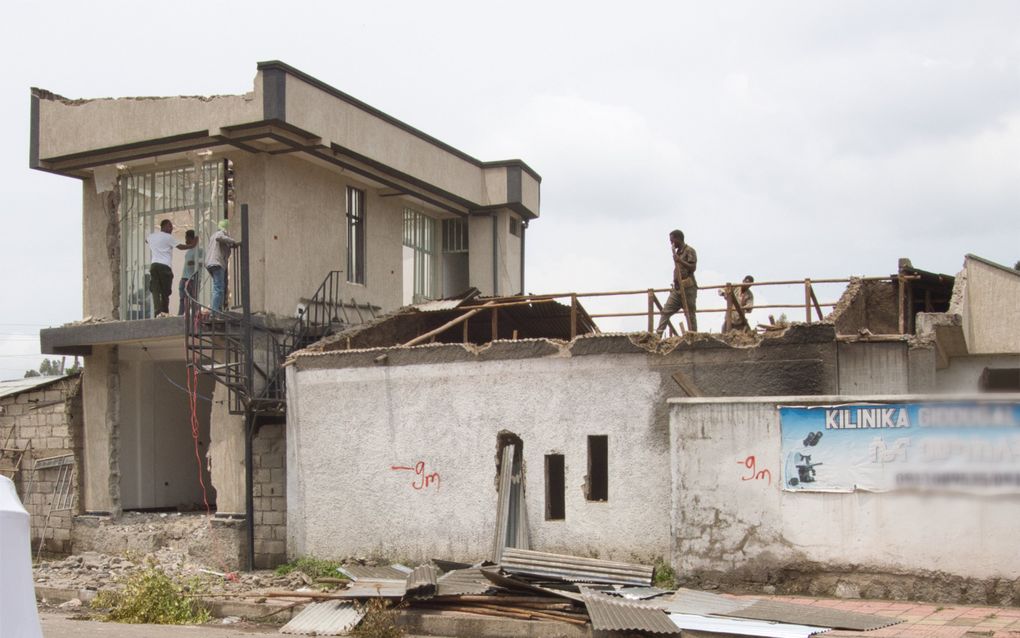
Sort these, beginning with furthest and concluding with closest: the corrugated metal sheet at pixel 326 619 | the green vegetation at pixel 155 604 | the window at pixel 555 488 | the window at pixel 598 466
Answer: the window at pixel 555 488 → the window at pixel 598 466 → the green vegetation at pixel 155 604 → the corrugated metal sheet at pixel 326 619

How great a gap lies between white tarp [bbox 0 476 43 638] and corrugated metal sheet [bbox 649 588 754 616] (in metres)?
7.19

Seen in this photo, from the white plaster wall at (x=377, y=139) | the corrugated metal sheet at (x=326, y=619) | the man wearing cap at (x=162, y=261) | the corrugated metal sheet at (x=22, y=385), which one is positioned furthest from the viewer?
the corrugated metal sheet at (x=22, y=385)

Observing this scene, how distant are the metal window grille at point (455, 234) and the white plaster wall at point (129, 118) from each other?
6.96 meters

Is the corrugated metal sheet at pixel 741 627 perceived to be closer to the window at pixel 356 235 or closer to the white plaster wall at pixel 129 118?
the white plaster wall at pixel 129 118

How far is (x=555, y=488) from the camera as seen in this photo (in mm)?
15039

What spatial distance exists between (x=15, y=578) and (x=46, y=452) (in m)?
14.4

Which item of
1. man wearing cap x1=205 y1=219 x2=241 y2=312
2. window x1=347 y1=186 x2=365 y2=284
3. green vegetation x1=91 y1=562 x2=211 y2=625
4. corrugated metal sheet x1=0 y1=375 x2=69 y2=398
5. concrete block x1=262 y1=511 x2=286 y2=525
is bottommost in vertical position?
green vegetation x1=91 y1=562 x2=211 y2=625

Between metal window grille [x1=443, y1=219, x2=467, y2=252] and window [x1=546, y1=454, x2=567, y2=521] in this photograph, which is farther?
metal window grille [x1=443, y1=219, x2=467, y2=252]

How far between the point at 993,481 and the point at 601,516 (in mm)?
4735

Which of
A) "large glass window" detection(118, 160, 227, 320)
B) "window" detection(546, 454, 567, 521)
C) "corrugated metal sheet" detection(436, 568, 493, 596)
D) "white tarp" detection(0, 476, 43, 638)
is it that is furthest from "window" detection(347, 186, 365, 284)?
"white tarp" detection(0, 476, 43, 638)

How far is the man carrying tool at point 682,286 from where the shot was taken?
15359mm

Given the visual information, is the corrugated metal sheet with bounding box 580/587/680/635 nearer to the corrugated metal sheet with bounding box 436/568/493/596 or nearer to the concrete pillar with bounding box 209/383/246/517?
the corrugated metal sheet with bounding box 436/568/493/596

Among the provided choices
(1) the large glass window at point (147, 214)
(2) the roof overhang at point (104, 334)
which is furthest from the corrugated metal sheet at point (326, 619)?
(1) the large glass window at point (147, 214)

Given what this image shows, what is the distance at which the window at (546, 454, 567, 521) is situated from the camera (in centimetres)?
1474
